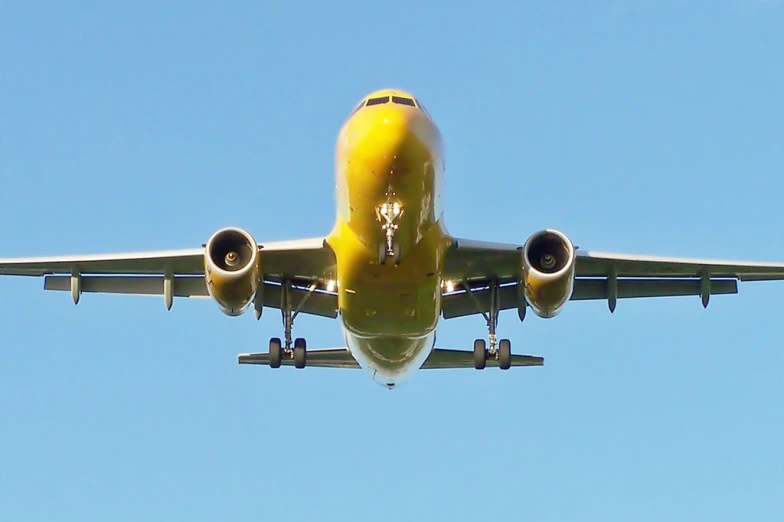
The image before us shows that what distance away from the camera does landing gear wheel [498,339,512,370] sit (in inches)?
1100

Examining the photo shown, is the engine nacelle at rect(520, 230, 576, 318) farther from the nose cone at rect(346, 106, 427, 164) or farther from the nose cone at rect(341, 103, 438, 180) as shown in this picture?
the nose cone at rect(346, 106, 427, 164)

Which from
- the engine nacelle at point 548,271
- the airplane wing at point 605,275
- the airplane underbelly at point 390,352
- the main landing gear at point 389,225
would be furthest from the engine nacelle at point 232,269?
the engine nacelle at point 548,271

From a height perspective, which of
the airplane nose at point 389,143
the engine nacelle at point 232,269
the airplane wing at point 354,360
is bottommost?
the airplane wing at point 354,360

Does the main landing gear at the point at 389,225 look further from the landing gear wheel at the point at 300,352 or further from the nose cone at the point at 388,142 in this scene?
the landing gear wheel at the point at 300,352

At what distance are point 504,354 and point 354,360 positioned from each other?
11.9 feet

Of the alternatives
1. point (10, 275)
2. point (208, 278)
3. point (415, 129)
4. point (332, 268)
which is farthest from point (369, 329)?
point (10, 275)

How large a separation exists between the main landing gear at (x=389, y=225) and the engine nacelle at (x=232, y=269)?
275cm

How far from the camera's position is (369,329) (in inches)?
1037

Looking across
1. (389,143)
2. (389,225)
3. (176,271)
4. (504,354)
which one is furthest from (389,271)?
(176,271)

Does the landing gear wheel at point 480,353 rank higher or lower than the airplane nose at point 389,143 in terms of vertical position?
lower

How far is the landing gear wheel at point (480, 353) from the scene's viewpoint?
92.8 ft

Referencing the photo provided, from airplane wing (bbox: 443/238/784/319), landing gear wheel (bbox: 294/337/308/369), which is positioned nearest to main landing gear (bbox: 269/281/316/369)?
landing gear wheel (bbox: 294/337/308/369)

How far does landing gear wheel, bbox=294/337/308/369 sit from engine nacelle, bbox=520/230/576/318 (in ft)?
18.3

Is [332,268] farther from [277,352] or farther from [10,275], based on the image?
[10,275]
